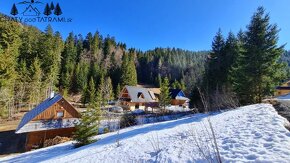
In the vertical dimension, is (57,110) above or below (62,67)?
below

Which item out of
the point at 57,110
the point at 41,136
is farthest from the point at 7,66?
the point at 41,136

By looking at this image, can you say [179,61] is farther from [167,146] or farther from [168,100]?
[167,146]

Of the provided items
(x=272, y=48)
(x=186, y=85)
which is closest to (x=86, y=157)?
(x=272, y=48)

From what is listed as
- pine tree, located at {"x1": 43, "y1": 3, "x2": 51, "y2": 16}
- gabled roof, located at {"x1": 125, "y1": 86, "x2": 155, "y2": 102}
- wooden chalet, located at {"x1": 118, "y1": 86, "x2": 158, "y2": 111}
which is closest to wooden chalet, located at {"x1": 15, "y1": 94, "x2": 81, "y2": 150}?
pine tree, located at {"x1": 43, "y1": 3, "x2": 51, "y2": 16}

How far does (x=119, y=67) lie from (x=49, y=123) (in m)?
49.4

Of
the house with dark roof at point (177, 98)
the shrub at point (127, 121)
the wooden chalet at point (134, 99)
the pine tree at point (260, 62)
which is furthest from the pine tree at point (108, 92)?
the pine tree at point (260, 62)

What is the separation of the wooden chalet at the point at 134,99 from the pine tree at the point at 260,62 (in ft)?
91.3

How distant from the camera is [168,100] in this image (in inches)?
1367

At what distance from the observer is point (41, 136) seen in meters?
20.5

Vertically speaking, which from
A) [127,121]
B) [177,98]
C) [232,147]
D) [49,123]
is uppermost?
[177,98]

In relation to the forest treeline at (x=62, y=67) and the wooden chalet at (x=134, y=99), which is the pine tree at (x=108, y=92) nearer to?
the forest treeline at (x=62, y=67)

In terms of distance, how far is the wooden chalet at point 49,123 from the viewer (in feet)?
65.0

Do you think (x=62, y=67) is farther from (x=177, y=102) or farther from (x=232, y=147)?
(x=232, y=147)

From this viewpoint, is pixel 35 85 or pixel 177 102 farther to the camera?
pixel 177 102
